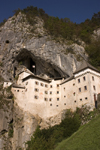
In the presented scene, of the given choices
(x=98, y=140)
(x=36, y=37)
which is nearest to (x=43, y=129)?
(x=98, y=140)

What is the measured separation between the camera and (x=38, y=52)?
41.4 metres

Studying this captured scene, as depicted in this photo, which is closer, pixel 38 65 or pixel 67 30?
pixel 38 65

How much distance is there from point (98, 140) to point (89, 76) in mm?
16398

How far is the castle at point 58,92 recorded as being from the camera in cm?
3256

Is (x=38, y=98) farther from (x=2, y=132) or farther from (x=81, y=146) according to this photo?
(x=81, y=146)

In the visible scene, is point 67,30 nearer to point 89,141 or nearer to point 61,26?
point 61,26

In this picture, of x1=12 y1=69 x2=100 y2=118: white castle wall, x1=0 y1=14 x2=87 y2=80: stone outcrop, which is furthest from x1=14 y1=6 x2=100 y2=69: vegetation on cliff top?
x1=12 y1=69 x2=100 y2=118: white castle wall

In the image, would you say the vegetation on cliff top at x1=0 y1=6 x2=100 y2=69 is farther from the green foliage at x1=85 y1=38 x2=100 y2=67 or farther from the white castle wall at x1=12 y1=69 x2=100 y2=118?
the white castle wall at x1=12 y1=69 x2=100 y2=118

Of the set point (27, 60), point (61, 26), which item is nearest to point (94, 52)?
point (61, 26)

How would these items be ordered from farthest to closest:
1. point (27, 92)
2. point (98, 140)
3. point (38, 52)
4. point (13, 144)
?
point (38, 52) → point (27, 92) → point (13, 144) → point (98, 140)

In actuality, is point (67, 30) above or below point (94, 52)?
above

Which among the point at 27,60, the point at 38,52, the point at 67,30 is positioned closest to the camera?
the point at 38,52

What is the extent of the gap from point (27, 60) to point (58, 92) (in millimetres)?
13856

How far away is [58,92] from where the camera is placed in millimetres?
38344
